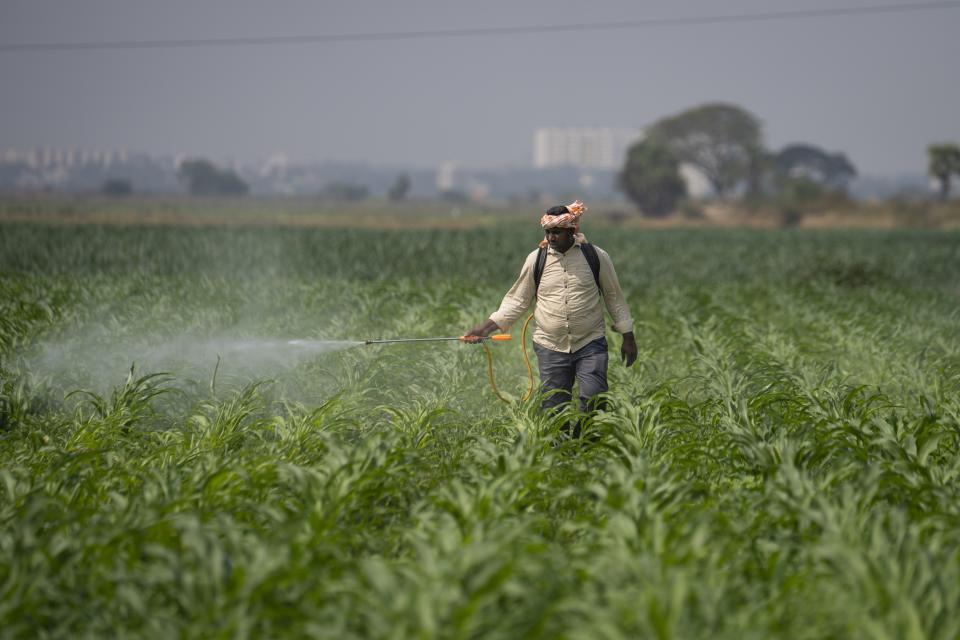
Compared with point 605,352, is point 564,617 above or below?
below

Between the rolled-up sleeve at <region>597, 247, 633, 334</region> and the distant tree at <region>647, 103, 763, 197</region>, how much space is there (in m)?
96.9

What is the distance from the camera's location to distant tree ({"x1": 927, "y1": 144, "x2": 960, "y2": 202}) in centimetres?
8206

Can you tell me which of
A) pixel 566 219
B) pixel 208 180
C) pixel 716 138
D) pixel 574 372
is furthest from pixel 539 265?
pixel 208 180

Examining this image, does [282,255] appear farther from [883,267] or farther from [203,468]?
[203,468]

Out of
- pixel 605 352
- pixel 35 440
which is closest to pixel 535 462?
pixel 605 352

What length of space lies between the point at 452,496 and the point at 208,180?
145 meters

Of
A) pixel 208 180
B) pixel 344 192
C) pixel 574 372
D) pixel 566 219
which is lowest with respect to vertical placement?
pixel 344 192

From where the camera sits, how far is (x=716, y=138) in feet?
334

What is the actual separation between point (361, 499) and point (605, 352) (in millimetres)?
2610

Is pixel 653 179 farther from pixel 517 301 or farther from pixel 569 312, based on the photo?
pixel 569 312

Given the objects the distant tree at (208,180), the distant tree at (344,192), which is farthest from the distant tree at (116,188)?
the distant tree at (344,192)

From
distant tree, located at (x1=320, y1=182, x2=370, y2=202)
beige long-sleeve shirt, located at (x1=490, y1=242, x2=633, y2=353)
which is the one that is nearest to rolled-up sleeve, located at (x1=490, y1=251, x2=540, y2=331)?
beige long-sleeve shirt, located at (x1=490, y1=242, x2=633, y2=353)

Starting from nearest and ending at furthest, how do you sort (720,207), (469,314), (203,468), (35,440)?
(203,468)
(35,440)
(469,314)
(720,207)

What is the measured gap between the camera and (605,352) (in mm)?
6734
